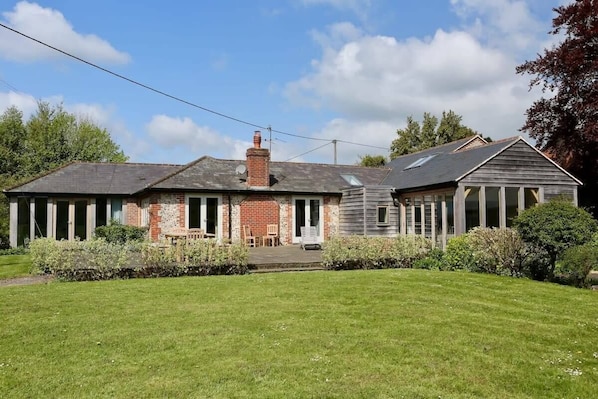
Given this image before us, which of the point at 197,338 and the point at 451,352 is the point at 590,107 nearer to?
the point at 451,352

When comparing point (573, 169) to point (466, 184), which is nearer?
point (466, 184)

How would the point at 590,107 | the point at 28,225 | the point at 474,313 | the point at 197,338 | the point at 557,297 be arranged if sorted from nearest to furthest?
the point at 197,338 → the point at 474,313 → the point at 557,297 → the point at 590,107 → the point at 28,225

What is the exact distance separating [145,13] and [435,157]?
1572 centimetres

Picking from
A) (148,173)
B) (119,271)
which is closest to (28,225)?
(148,173)

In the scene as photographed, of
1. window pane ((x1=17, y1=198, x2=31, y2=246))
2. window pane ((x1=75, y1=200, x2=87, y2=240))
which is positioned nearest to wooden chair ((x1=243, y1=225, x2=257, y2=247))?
window pane ((x1=75, y1=200, x2=87, y2=240))

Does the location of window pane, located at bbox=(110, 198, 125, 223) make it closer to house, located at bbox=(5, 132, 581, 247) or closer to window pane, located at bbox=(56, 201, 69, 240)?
house, located at bbox=(5, 132, 581, 247)

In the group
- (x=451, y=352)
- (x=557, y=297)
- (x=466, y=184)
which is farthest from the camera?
(x=466, y=184)

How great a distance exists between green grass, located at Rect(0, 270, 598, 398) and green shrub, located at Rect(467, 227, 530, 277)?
2.55m

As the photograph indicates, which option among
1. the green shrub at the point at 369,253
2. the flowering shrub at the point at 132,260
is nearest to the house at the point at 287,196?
the green shrub at the point at 369,253

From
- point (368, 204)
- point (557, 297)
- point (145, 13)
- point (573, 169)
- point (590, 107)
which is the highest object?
point (145, 13)

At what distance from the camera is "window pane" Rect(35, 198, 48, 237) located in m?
23.9

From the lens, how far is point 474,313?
26.2 ft

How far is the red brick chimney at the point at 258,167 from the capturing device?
23.5m

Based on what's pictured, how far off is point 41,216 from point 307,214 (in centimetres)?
1287
